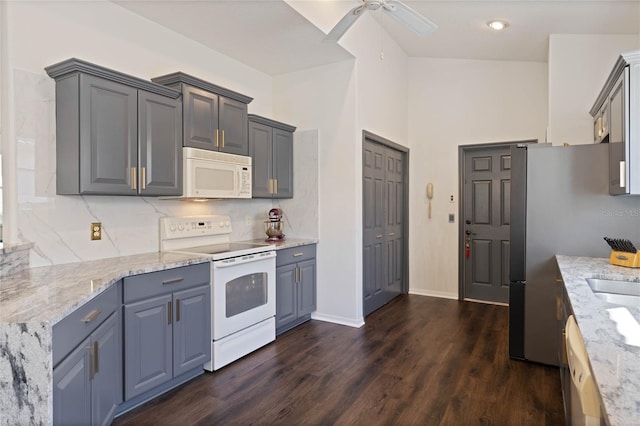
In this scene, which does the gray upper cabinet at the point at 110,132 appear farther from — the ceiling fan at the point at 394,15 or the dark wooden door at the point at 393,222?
the dark wooden door at the point at 393,222

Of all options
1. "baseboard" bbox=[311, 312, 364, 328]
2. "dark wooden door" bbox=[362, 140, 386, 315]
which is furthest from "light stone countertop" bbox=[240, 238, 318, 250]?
"baseboard" bbox=[311, 312, 364, 328]

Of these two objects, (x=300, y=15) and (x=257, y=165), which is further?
(x=257, y=165)

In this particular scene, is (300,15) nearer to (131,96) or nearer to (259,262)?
(131,96)

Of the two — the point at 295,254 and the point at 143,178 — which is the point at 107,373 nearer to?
the point at 143,178

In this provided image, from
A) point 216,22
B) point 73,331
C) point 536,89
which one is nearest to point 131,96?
point 216,22

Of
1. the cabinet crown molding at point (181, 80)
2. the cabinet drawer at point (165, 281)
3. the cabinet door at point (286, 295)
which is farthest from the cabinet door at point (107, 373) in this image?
the cabinet crown molding at point (181, 80)

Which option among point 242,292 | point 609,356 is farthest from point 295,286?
point 609,356

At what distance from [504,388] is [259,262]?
204 centimetres

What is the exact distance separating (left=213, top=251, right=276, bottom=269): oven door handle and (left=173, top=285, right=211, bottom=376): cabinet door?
18 cm

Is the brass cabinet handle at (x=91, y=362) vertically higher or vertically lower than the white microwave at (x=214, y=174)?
lower

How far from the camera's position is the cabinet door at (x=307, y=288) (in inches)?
156

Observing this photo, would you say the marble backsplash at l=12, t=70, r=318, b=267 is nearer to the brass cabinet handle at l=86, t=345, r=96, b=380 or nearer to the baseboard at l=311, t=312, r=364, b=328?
the brass cabinet handle at l=86, t=345, r=96, b=380

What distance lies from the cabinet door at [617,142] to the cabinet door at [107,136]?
314 cm

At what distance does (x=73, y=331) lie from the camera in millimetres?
1659
